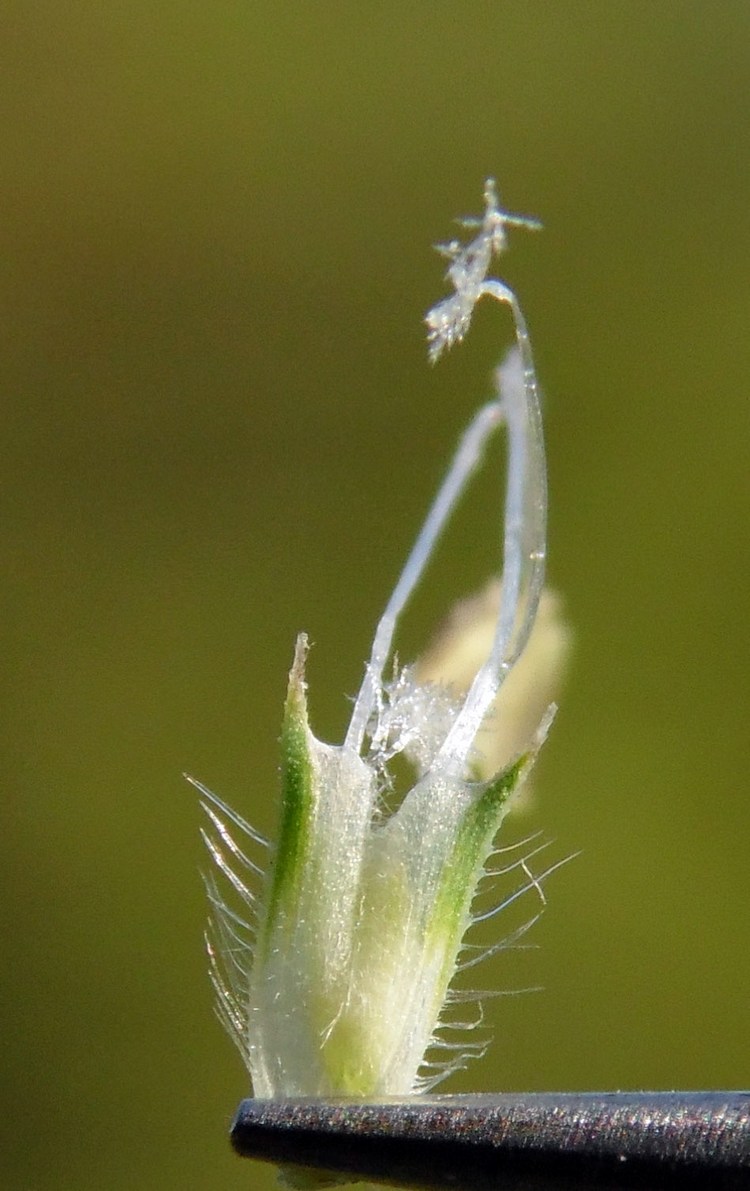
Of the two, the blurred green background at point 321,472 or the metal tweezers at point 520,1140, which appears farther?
the blurred green background at point 321,472

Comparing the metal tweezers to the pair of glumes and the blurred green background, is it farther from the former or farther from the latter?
the blurred green background

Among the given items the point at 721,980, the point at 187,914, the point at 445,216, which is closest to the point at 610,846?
the point at 721,980

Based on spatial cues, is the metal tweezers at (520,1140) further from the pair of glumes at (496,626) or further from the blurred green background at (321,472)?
the blurred green background at (321,472)

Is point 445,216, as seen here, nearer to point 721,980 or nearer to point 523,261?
point 523,261

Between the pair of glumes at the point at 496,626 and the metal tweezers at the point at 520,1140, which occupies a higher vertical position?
the pair of glumes at the point at 496,626

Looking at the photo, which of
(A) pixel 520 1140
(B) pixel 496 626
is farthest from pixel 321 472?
(A) pixel 520 1140

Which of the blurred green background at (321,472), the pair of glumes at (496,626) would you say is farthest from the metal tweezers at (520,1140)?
the blurred green background at (321,472)
